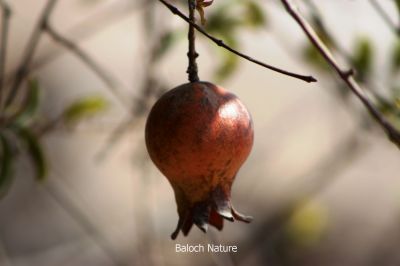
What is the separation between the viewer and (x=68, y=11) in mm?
3979

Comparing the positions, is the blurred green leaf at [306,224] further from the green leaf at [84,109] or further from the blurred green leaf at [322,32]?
the blurred green leaf at [322,32]

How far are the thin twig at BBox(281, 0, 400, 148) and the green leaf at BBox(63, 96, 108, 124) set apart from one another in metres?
1.08

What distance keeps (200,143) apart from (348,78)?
227 millimetres

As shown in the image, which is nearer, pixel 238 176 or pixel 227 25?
pixel 227 25

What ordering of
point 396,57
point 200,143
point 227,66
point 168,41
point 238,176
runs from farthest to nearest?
point 238,176
point 396,57
point 227,66
point 168,41
point 200,143

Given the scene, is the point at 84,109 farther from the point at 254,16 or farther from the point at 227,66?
the point at 254,16

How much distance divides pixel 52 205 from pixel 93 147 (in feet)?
1.19

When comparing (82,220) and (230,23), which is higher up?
(230,23)

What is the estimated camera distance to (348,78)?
806 millimetres

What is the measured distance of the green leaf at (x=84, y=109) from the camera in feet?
6.13

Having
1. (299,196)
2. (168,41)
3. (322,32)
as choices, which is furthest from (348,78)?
(299,196)


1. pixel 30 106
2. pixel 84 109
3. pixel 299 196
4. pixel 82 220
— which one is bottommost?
pixel 299 196

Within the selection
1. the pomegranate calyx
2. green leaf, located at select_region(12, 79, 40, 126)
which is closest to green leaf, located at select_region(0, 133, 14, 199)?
green leaf, located at select_region(12, 79, 40, 126)

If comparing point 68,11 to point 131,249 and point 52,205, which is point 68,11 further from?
point 131,249
